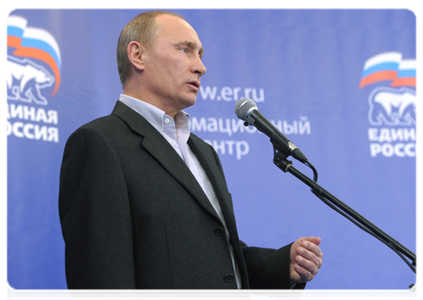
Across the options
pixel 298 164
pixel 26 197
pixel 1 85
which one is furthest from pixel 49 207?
pixel 298 164

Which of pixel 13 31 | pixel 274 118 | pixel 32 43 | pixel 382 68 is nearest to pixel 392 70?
pixel 382 68

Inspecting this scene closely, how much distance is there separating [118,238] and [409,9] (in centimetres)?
340

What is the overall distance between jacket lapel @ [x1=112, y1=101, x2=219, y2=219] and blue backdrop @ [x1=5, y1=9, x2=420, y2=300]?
4.15ft

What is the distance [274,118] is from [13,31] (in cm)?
181

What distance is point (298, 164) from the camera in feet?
9.90

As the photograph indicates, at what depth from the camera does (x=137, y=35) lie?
1.54 m

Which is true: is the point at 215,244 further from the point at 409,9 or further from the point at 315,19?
the point at 409,9

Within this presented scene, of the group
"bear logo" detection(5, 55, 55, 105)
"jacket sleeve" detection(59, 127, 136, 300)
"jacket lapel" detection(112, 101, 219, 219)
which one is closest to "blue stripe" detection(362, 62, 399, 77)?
"bear logo" detection(5, 55, 55, 105)

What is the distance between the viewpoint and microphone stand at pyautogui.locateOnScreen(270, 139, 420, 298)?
1.12 meters

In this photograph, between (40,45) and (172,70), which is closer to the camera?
(172,70)

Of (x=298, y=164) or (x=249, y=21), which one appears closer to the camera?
(x=298, y=164)

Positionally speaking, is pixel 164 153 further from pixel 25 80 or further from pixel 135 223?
pixel 25 80

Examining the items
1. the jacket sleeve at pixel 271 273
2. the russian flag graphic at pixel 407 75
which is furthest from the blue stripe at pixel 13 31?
Result: the russian flag graphic at pixel 407 75

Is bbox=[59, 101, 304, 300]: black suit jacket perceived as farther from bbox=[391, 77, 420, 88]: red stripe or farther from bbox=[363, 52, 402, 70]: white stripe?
bbox=[391, 77, 420, 88]: red stripe
